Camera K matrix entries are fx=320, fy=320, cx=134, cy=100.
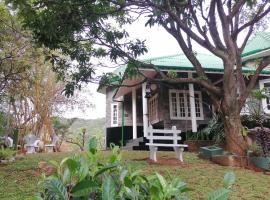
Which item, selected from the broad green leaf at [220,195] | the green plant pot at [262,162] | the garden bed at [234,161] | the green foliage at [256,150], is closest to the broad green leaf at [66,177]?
the broad green leaf at [220,195]

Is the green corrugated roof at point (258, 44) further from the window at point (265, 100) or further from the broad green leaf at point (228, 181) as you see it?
the broad green leaf at point (228, 181)

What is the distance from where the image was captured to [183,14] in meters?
9.38

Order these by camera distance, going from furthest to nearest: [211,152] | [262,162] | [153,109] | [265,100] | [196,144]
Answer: [153,109] < [265,100] < [196,144] < [211,152] < [262,162]

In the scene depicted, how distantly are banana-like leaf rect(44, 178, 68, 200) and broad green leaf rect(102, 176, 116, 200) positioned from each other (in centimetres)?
13

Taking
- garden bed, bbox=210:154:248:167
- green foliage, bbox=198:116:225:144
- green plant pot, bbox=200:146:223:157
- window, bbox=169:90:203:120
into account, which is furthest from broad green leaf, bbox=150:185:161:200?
window, bbox=169:90:203:120

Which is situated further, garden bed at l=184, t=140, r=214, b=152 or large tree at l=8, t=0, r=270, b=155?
garden bed at l=184, t=140, r=214, b=152

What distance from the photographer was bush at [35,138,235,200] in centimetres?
114

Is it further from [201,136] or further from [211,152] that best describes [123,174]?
[201,136]

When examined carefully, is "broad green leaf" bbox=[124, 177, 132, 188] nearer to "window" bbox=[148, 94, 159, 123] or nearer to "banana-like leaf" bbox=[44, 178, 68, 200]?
"banana-like leaf" bbox=[44, 178, 68, 200]

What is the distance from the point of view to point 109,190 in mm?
1114

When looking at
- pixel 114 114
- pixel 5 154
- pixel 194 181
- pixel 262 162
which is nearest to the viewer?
pixel 194 181

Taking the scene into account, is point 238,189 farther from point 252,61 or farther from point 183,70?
point 252,61

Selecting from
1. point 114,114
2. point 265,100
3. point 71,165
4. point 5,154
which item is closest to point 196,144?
point 265,100

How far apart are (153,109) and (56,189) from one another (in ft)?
51.1
